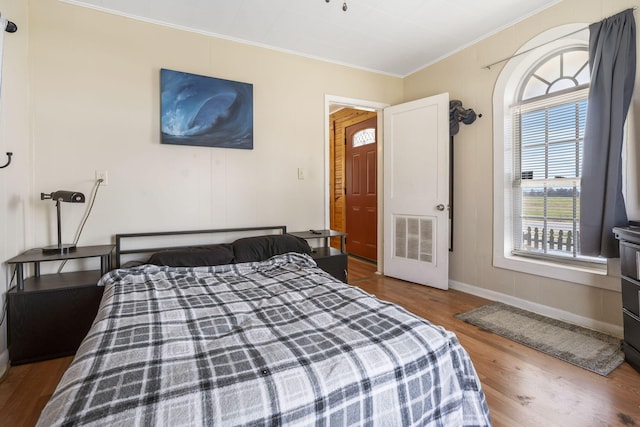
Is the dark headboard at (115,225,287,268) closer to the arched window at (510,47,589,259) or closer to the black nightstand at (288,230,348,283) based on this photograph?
the black nightstand at (288,230,348,283)

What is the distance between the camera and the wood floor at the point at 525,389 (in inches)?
59.7

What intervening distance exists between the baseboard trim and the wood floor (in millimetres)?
536

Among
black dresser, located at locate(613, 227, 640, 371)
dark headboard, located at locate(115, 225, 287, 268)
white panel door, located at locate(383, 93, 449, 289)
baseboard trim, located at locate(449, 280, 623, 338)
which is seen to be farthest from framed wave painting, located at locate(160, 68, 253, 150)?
black dresser, located at locate(613, 227, 640, 371)

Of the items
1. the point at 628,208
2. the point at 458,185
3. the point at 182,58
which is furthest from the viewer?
the point at 458,185

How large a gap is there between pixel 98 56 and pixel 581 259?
432 cm

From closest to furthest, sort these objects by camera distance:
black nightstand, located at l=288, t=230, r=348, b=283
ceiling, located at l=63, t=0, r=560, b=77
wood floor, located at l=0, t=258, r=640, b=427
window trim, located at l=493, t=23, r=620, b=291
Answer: wood floor, located at l=0, t=258, r=640, b=427 < ceiling, located at l=63, t=0, r=560, b=77 < window trim, located at l=493, t=23, r=620, b=291 < black nightstand, located at l=288, t=230, r=348, b=283

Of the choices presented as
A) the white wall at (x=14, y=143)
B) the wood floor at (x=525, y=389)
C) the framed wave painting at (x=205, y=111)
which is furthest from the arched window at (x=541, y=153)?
the white wall at (x=14, y=143)

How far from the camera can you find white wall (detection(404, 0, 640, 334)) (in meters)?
2.39

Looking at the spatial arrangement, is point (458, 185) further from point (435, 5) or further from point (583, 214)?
point (435, 5)

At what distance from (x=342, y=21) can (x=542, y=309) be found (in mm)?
3108

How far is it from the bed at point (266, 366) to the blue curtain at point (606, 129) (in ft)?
6.05

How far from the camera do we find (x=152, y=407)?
0.79m

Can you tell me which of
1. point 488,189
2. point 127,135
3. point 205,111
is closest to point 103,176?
point 127,135

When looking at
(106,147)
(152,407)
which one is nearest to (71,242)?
(106,147)
